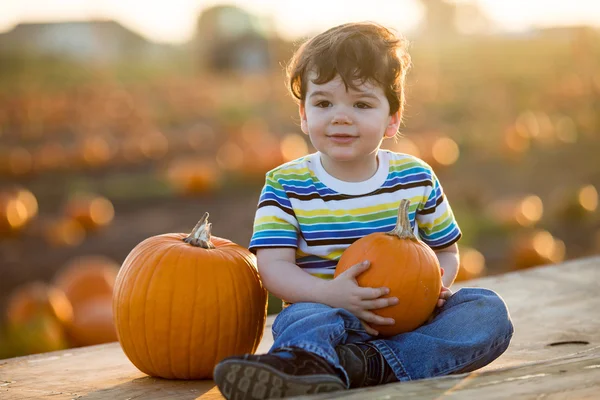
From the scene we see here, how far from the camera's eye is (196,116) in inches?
529

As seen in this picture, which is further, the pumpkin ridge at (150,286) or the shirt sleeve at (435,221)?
the shirt sleeve at (435,221)

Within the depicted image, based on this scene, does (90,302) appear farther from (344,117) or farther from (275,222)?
(344,117)

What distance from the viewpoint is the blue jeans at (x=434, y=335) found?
2.16 meters

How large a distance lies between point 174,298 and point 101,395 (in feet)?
1.05

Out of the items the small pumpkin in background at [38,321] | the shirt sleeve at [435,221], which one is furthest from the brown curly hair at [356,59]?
the small pumpkin in background at [38,321]

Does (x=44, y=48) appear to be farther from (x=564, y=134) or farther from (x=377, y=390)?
(x=377, y=390)

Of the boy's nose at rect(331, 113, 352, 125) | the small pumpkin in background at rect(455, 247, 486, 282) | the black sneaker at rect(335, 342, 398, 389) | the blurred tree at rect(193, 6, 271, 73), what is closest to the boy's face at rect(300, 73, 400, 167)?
the boy's nose at rect(331, 113, 352, 125)

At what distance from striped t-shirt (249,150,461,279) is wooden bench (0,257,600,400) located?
455mm

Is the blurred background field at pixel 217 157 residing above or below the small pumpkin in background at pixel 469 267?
above

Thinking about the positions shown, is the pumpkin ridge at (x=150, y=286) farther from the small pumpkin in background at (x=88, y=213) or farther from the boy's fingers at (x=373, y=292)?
the small pumpkin in background at (x=88, y=213)

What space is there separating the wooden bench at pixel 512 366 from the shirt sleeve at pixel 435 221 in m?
→ 0.39

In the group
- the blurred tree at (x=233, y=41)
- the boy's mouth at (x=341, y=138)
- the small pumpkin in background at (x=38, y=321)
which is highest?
the blurred tree at (x=233, y=41)

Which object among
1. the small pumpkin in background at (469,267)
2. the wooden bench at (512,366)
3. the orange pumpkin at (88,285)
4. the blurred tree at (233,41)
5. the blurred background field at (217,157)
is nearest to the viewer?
the wooden bench at (512,366)

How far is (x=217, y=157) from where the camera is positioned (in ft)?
30.0
